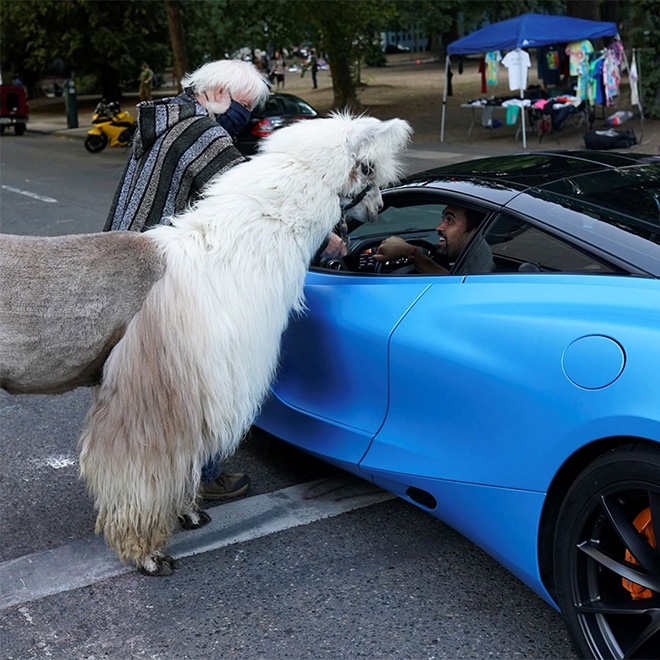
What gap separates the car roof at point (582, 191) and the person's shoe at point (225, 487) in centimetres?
150

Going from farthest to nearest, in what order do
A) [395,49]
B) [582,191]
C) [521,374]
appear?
[395,49] → [582,191] → [521,374]

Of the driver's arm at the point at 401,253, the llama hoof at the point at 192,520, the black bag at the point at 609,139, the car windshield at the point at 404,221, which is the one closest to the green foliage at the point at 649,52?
the black bag at the point at 609,139

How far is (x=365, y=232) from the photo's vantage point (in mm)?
4355

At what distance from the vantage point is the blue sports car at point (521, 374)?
8.05ft

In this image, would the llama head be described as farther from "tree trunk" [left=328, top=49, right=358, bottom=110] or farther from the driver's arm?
"tree trunk" [left=328, top=49, right=358, bottom=110]

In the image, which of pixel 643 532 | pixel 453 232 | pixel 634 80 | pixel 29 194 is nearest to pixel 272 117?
pixel 29 194

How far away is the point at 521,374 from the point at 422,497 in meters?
0.77

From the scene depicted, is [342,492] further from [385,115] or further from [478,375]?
[385,115]

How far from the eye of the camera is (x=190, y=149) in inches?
150

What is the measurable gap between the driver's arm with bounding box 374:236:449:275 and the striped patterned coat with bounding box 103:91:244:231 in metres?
0.76

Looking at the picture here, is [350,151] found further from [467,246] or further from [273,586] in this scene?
[273,586]

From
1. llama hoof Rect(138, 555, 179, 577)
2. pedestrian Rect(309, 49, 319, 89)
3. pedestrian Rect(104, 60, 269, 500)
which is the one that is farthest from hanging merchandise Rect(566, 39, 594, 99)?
llama hoof Rect(138, 555, 179, 577)

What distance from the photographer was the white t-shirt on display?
16328 mm

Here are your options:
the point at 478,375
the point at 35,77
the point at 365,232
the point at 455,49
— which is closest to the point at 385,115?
the point at 455,49
